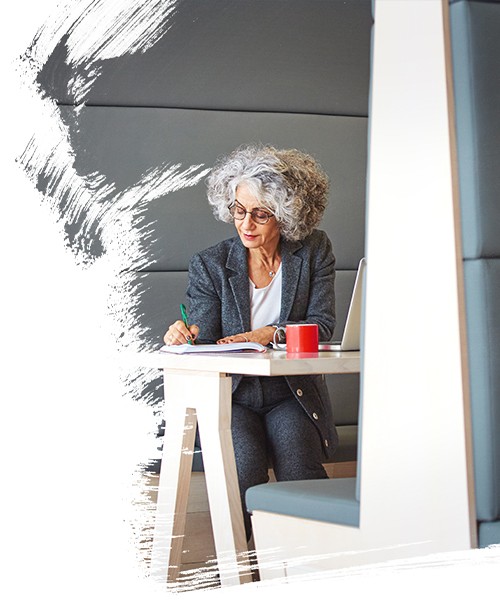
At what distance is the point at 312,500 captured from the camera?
1.30 meters

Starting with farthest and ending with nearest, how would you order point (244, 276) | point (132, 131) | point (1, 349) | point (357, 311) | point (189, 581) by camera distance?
point (132, 131) < point (1, 349) < point (244, 276) < point (189, 581) < point (357, 311)

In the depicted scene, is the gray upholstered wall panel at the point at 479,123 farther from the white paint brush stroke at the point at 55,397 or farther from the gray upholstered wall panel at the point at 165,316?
the gray upholstered wall panel at the point at 165,316

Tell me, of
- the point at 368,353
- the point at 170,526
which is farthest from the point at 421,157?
the point at 170,526

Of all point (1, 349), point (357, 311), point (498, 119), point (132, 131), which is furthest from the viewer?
point (132, 131)

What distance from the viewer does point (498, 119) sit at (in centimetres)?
113

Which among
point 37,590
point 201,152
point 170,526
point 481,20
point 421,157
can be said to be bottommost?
point 37,590

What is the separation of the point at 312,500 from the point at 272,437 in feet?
2.99

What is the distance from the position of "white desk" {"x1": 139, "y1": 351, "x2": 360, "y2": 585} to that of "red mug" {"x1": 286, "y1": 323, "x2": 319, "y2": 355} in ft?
0.12

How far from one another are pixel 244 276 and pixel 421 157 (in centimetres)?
121

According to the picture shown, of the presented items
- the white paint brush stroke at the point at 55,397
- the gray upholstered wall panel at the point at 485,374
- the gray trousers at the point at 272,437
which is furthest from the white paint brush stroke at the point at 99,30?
the gray upholstered wall panel at the point at 485,374

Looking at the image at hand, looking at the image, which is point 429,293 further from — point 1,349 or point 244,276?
point 1,349

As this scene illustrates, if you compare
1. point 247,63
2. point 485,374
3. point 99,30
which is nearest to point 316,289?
point 247,63

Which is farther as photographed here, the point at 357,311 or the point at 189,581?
the point at 189,581

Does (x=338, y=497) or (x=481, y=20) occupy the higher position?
(x=481, y=20)
